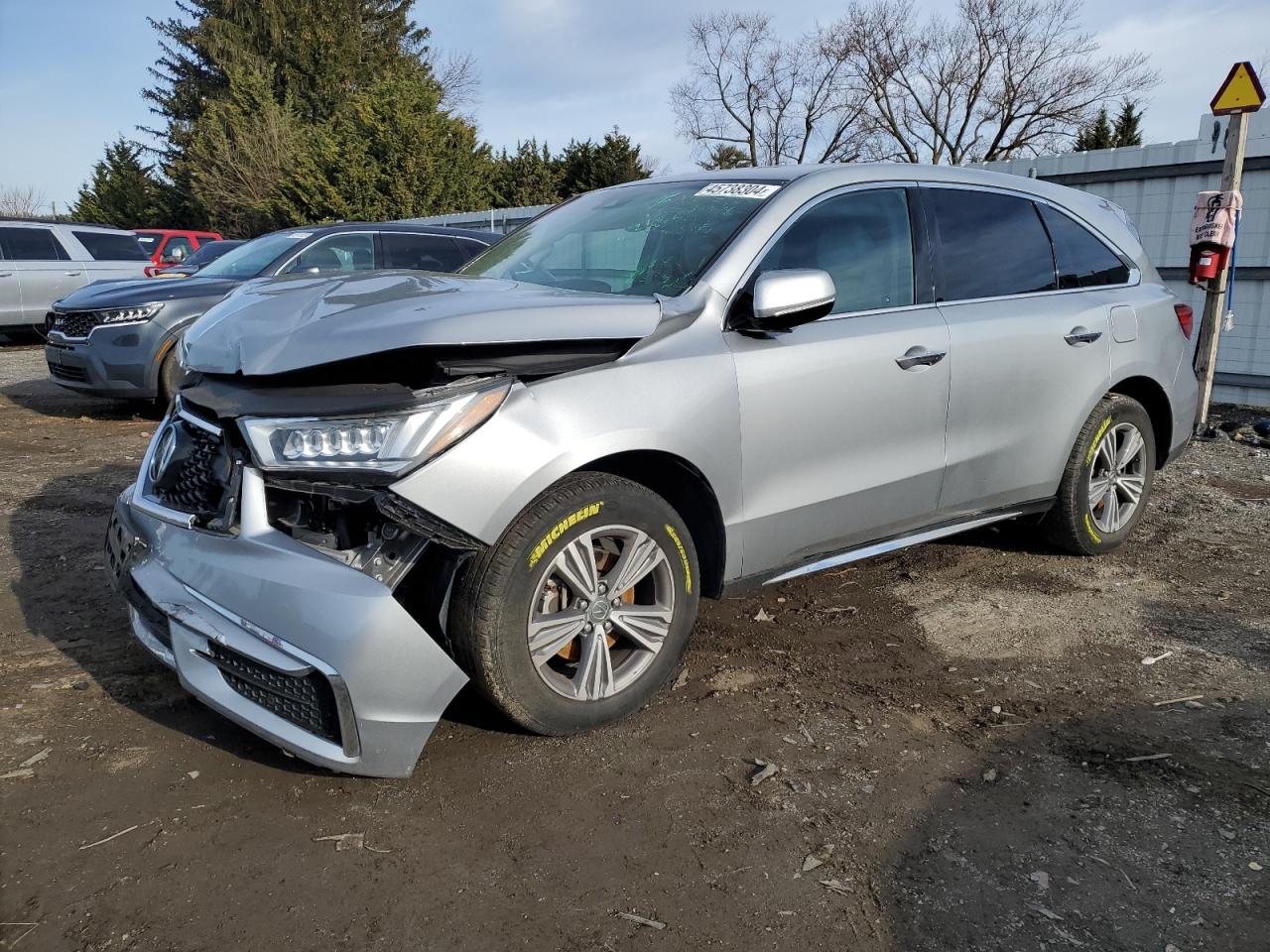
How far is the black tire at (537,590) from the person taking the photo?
2.50 meters

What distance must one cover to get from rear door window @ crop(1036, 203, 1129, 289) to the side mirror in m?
1.86

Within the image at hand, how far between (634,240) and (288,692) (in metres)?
2.05

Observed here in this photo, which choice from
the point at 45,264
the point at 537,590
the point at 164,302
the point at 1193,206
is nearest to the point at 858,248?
the point at 537,590

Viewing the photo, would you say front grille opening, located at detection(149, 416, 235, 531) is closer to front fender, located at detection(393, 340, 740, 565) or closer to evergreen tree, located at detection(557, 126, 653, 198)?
front fender, located at detection(393, 340, 740, 565)

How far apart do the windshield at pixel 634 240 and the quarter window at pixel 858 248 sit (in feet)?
0.64

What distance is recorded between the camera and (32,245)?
14.3 meters

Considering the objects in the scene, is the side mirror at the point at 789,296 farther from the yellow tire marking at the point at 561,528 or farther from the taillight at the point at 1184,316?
the taillight at the point at 1184,316

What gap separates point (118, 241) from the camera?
15.2 meters

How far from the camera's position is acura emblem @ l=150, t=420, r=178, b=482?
2.91 meters

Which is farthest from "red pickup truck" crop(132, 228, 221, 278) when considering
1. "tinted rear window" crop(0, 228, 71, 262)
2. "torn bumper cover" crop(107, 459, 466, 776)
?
"torn bumper cover" crop(107, 459, 466, 776)

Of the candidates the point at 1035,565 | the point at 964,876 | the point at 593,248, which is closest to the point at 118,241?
the point at 593,248

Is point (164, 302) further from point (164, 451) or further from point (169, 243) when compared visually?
point (169, 243)

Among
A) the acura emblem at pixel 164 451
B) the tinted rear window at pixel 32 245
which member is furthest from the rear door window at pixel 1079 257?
the tinted rear window at pixel 32 245

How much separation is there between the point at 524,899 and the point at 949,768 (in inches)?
51.0
